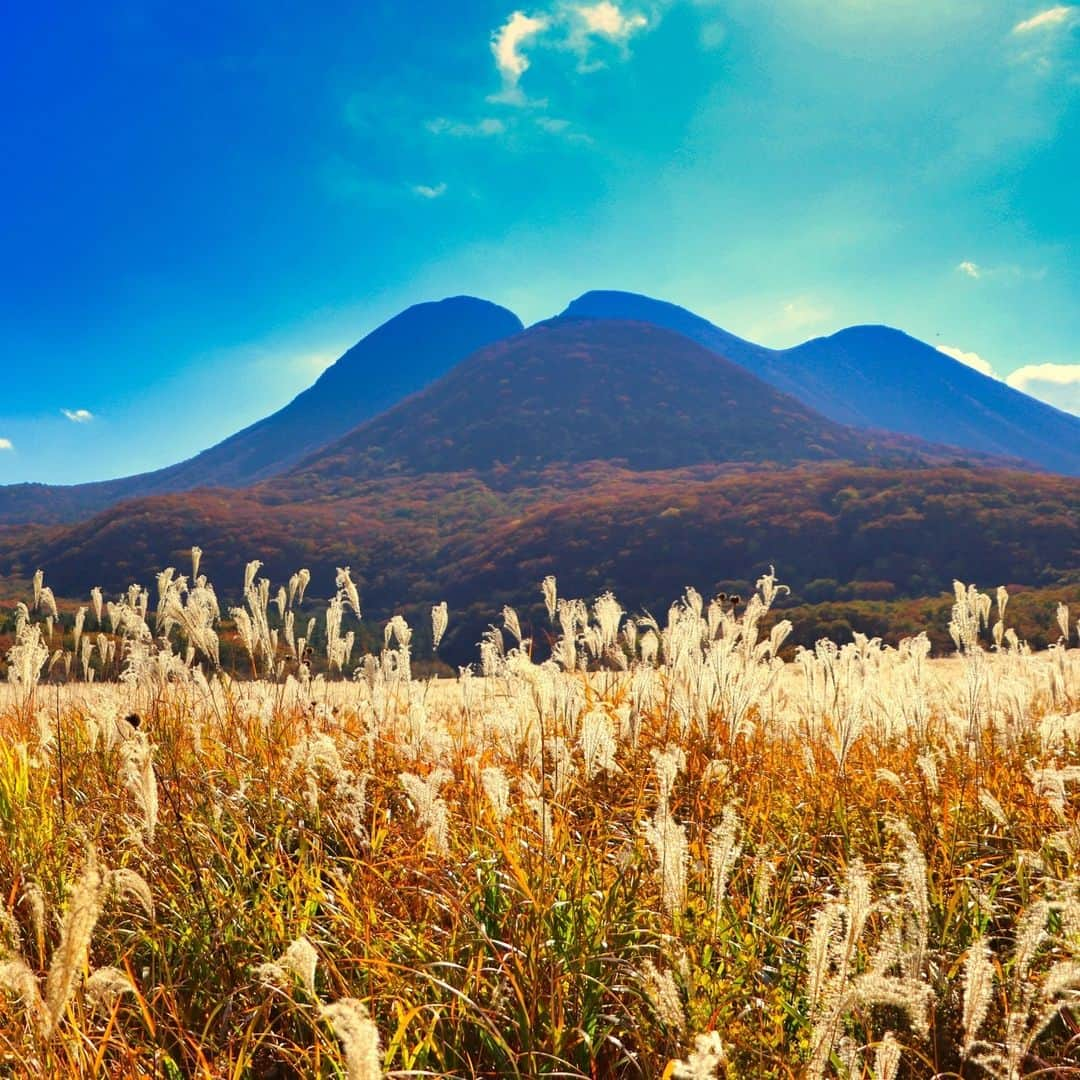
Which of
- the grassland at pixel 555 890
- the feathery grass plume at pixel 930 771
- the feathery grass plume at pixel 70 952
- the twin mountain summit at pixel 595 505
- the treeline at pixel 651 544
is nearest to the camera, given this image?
the feathery grass plume at pixel 70 952

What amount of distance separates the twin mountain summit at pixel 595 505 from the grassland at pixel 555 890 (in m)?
50.6

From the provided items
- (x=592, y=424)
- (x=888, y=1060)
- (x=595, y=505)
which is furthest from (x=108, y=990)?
(x=592, y=424)

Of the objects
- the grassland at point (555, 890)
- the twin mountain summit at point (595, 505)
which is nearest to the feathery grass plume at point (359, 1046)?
the grassland at point (555, 890)

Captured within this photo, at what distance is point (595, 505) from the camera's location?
80.6 metres

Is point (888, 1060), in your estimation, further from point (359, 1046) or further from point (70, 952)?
point (70, 952)

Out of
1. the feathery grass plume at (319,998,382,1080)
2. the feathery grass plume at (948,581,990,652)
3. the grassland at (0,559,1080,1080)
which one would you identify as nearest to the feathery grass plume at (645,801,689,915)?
the grassland at (0,559,1080,1080)

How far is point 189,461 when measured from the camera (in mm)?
194125

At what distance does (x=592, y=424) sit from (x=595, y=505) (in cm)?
6869

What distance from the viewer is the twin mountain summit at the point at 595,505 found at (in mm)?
59375

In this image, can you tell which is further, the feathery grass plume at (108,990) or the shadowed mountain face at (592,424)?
the shadowed mountain face at (592,424)

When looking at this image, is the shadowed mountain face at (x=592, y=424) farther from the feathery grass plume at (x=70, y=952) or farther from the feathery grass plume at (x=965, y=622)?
the feathery grass plume at (x=70, y=952)

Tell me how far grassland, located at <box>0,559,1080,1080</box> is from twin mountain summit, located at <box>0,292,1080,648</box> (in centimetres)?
5059

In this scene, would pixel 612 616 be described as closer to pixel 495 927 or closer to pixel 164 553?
pixel 495 927

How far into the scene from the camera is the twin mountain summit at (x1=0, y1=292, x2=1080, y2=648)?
59375 mm
